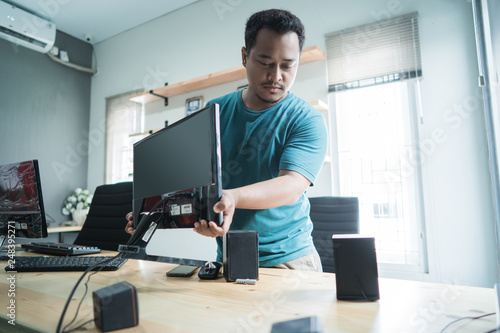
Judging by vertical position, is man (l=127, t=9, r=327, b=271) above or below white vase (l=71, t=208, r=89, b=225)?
above

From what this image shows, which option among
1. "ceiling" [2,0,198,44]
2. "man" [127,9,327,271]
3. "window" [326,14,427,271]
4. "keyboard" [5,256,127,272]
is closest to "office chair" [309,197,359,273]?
"man" [127,9,327,271]

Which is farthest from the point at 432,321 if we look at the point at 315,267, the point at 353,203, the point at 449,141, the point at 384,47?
the point at 384,47

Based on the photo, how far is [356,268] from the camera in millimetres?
728

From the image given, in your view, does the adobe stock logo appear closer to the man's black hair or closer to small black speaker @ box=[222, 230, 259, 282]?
the man's black hair

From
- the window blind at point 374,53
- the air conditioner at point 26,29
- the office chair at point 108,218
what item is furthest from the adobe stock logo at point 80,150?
the window blind at point 374,53

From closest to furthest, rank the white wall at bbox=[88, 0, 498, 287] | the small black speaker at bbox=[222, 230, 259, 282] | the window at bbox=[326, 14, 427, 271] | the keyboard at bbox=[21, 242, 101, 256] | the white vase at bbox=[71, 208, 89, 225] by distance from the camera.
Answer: the small black speaker at bbox=[222, 230, 259, 282] < the keyboard at bbox=[21, 242, 101, 256] < the white wall at bbox=[88, 0, 498, 287] < the window at bbox=[326, 14, 427, 271] < the white vase at bbox=[71, 208, 89, 225]

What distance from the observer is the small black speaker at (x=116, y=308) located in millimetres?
567

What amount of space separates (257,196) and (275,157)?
0.29 m

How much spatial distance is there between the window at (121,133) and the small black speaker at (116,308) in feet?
11.2

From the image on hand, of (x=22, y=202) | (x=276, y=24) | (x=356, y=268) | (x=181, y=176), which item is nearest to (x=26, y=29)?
(x=22, y=202)

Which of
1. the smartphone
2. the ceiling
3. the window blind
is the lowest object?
the smartphone

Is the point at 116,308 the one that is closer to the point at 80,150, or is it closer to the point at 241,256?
the point at 241,256

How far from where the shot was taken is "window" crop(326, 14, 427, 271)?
2414mm

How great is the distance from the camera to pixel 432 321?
1.95 ft
